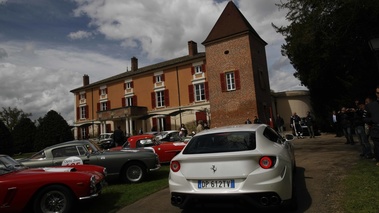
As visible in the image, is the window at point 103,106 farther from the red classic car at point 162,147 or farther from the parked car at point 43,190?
Answer: the parked car at point 43,190

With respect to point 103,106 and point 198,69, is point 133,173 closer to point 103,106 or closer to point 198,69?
point 198,69

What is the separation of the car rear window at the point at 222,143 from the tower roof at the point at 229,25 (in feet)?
81.9

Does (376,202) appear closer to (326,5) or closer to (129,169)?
(129,169)

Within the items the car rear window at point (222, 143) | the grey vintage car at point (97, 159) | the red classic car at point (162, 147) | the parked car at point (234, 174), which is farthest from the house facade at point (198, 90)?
the parked car at point (234, 174)

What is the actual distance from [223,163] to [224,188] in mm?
356

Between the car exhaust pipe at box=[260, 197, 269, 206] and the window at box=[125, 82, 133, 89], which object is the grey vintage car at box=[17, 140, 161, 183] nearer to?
the car exhaust pipe at box=[260, 197, 269, 206]

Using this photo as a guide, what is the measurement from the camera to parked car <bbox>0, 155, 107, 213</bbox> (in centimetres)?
523

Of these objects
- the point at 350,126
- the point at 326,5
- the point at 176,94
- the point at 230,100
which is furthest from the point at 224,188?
the point at 176,94

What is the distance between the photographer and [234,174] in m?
4.17

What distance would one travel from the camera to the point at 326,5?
1173 cm

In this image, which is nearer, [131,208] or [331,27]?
[131,208]

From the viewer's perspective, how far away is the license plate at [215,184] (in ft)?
13.8

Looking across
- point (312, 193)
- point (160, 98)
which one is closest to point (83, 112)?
point (160, 98)

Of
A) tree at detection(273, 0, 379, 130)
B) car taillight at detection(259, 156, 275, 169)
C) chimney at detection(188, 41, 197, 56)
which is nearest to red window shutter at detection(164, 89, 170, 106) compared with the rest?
chimney at detection(188, 41, 197, 56)
